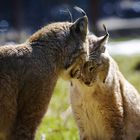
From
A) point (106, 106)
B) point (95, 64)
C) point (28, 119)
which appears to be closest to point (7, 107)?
point (28, 119)

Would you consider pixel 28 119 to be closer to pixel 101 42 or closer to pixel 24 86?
pixel 24 86

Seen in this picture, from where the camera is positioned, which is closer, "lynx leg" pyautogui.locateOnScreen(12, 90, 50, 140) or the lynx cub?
"lynx leg" pyautogui.locateOnScreen(12, 90, 50, 140)

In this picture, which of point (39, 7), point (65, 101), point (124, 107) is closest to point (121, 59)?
point (65, 101)

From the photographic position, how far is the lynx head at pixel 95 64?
26.6 feet

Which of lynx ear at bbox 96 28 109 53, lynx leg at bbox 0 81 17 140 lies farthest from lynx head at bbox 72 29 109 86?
lynx leg at bbox 0 81 17 140

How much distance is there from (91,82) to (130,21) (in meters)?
34.5

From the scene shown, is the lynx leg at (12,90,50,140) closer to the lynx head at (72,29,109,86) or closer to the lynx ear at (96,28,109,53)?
the lynx head at (72,29,109,86)

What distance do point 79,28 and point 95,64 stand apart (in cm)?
80

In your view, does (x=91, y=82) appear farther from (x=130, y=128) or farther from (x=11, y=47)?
(x=11, y=47)

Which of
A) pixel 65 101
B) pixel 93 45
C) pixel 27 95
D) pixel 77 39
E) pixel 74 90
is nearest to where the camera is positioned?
pixel 27 95

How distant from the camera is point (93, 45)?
829 centimetres

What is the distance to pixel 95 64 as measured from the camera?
27.4ft

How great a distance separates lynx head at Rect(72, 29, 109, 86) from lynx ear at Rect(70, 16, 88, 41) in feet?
1.34

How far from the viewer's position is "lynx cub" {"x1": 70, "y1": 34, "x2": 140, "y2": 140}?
8703 millimetres
